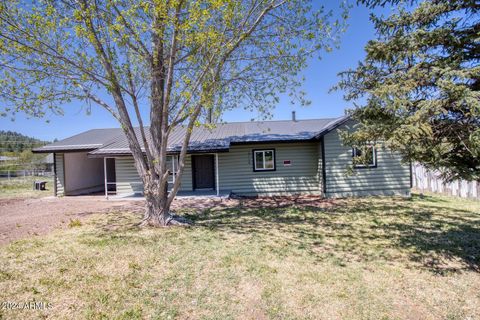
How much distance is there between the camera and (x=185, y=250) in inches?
202

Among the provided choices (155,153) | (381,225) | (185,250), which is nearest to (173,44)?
(155,153)

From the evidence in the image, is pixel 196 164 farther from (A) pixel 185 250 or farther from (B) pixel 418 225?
(B) pixel 418 225

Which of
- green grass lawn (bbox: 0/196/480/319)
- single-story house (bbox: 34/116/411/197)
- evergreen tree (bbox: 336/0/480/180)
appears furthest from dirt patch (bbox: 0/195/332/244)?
evergreen tree (bbox: 336/0/480/180)

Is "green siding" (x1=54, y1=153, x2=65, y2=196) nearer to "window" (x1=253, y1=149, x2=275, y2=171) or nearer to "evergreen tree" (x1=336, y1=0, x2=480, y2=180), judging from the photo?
"window" (x1=253, y1=149, x2=275, y2=171)

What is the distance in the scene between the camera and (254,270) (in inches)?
166

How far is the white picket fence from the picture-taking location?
9.48 meters

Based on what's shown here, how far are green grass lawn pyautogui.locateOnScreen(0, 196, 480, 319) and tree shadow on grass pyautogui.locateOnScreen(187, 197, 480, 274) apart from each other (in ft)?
0.13

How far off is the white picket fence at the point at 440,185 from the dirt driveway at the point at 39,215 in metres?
11.5

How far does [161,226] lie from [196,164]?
6252 millimetres

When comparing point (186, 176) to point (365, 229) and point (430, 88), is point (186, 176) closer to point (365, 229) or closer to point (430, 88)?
point (365, 229)

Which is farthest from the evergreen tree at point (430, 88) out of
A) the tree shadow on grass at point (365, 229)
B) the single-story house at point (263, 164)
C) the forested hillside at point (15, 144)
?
the forested hillside at point (15, 144)

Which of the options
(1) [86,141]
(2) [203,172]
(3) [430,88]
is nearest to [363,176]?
(2) [203,172]

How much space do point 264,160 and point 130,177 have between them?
263 inches

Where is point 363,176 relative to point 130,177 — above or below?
below
